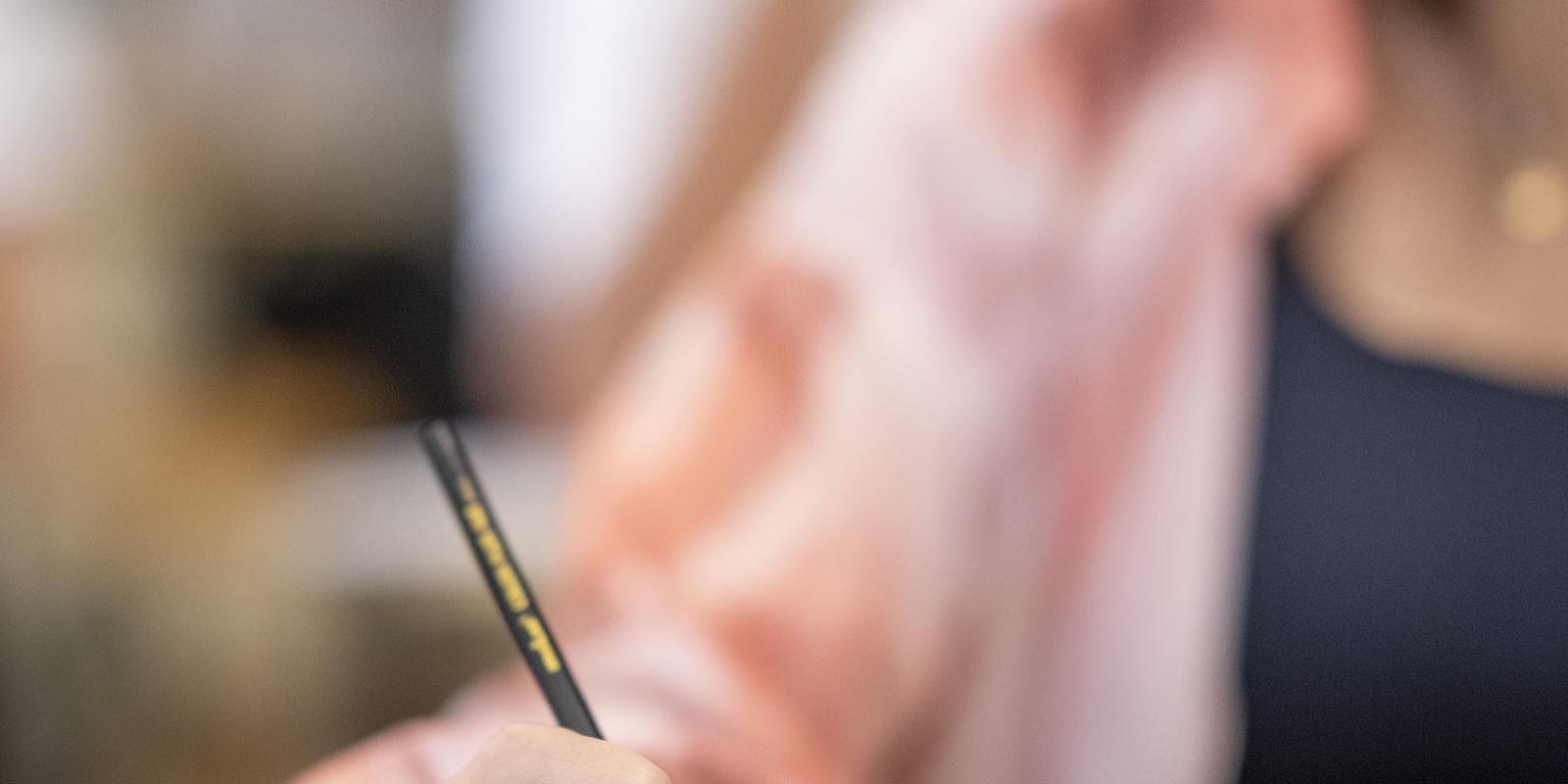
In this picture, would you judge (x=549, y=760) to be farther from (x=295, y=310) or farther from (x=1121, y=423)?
(x=295, y=310)

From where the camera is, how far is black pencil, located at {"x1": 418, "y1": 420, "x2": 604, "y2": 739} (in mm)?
130

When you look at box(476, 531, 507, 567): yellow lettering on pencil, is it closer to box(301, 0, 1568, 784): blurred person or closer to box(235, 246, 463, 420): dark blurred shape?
box(301, 0, 1568, 784): blurred person

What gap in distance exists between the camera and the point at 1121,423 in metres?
0.24

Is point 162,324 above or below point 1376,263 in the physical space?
above

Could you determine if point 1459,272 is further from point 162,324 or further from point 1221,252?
point 162,324

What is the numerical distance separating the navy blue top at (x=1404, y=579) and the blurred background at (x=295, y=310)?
0.31 metres

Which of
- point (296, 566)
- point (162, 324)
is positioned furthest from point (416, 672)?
point (162, 324)

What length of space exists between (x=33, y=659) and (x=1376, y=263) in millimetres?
542

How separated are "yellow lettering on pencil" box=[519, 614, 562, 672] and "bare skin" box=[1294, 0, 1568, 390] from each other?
149 millimetres

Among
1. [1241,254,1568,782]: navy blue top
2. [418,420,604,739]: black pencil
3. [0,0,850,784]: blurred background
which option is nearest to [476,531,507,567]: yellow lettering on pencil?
[418,420,604,739]: black pencil

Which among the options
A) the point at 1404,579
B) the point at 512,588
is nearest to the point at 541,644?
the point at 512,588

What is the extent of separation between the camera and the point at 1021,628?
24cm

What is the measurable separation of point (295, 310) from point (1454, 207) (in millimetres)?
490

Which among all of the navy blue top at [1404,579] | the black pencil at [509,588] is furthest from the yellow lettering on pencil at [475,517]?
the navy blue top at [1404,579]
